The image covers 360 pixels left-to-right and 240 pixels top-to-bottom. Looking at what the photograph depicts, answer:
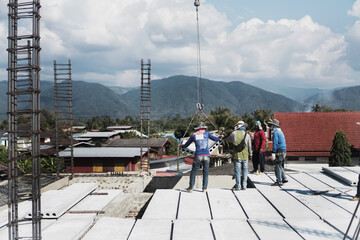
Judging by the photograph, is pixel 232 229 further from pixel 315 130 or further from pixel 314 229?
pixel 315 130

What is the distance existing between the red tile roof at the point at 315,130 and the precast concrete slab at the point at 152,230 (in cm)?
2911

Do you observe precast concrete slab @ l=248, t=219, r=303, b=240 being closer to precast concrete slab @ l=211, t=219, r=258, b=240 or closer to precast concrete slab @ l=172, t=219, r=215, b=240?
precast concrete slab @ l=211, t=219, r=258, b=240

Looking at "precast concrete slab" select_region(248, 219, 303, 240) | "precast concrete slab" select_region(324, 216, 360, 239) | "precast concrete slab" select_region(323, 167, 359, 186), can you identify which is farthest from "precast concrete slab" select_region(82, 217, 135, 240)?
"precast concrete slab" select_region(323, 167, 359, 186)

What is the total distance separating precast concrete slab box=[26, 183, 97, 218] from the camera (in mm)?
7461

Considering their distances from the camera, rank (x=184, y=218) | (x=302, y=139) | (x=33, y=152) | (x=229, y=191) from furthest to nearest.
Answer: (x=302, y=139) → (x=229, y=191) → (x=184, y=218) → (x=33, y=152)

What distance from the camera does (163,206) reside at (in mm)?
7492

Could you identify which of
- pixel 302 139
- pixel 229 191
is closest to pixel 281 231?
pixel 229 191

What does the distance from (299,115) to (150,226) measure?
35.2 meters

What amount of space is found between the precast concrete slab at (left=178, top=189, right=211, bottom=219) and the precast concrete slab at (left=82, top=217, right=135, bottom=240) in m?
1.19

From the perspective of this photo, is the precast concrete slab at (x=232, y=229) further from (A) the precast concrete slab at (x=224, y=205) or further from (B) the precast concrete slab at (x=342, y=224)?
(B) the precast concrete slab at (x=342, y=224)

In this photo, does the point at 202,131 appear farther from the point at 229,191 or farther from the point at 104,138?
the point at 104,138

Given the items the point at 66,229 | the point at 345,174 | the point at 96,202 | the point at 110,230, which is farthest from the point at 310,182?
the point at 66,229

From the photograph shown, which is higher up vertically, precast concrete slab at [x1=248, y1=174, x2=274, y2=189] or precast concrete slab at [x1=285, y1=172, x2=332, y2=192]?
precast concrete slab at [x1=285, y1=172, x2=332, y2=192]

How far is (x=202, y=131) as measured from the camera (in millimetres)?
9016
